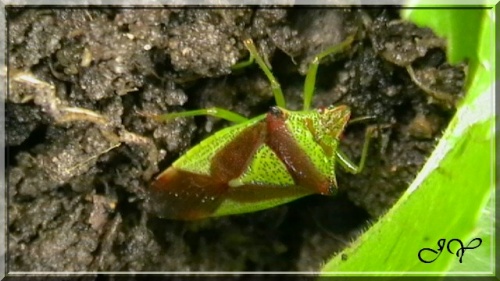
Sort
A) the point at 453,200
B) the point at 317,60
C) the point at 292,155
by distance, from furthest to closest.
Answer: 1. the point at 292,155
2. the point at 317,60
3. the point at 453,200

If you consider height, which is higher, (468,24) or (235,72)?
(468,24)

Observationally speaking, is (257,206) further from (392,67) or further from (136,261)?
(392,67)

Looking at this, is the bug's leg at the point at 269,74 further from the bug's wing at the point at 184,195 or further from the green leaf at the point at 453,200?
the green leaf at the point at 453,200

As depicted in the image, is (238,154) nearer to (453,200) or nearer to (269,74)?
(269,74)

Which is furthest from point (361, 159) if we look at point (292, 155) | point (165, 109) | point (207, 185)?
point (165, 109)

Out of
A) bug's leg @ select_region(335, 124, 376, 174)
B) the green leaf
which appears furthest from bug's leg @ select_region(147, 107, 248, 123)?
the green leaf

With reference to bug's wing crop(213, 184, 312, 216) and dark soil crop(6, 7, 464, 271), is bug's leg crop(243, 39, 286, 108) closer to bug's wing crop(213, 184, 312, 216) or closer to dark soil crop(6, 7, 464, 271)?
dark soil crop(6, 7, 464, 271)

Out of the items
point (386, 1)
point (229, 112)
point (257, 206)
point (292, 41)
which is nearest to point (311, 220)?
point (257, 206)
